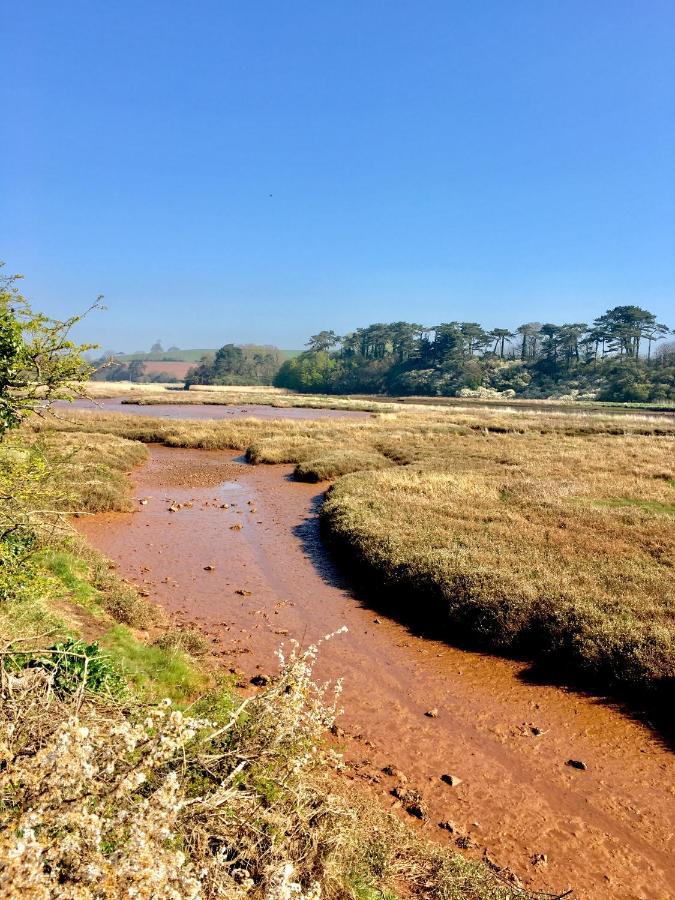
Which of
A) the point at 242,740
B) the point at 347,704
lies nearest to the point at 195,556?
the point at 347,704

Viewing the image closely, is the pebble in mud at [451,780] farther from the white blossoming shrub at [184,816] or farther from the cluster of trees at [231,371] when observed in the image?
the cluster of trees at [231,371]

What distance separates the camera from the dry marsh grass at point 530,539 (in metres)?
8.85

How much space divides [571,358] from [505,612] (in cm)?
10766

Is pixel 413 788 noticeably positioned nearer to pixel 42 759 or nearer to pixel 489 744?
pixel 489 744

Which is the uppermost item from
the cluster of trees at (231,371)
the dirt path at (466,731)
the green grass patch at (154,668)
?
the cluster of trees at (231,371)

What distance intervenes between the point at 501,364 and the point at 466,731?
113115 mm

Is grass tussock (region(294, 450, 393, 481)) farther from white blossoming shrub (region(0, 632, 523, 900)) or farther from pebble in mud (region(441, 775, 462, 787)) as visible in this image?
white blossoming shrub (region(0, 632, 523, 900))

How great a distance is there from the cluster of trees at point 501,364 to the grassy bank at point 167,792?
84.6 meters

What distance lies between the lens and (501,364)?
113875 mm

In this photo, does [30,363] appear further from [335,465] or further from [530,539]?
[335,465]

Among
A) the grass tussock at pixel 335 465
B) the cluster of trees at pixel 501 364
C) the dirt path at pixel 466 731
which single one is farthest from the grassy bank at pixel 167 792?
the cluster of trees at pixel 501 364

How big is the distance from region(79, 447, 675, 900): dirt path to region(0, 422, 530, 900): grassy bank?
2.85 ft

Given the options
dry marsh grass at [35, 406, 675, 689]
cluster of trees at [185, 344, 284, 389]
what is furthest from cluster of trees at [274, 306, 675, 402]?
dry marsh grass at [35, 406, 675, 689]

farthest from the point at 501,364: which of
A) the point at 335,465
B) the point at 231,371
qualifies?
the point at 335,465
